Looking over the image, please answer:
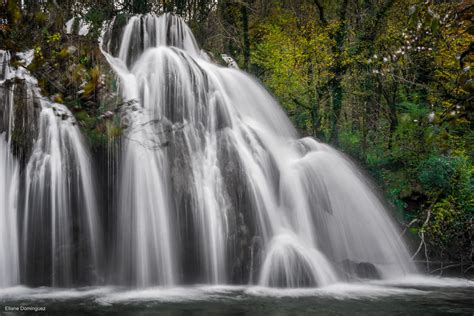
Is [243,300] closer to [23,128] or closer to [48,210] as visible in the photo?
[48,210]

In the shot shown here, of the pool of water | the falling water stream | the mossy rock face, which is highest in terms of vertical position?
the mossy rock face

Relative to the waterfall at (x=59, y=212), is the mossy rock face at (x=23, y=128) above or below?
above

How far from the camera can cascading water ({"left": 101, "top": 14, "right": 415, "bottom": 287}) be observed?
10.8 meters

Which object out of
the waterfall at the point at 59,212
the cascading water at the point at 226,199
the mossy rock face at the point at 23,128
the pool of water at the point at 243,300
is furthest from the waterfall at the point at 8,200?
the cascading water at the point at 226,199

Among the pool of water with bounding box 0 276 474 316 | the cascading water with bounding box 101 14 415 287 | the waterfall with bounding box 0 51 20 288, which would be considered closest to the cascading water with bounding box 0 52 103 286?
the waterfall with bounding box 0 51 20 288

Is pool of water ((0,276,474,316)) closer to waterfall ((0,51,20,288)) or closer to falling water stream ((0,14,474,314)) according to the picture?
falling water stream ((0,14,474,314))

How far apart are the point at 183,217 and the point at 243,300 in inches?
122

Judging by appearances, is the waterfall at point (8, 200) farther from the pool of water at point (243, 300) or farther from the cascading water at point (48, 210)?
the pool of water at point (243, 300)

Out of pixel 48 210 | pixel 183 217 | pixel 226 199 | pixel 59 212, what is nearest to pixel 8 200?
pixel 48 210

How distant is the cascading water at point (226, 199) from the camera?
1084cm

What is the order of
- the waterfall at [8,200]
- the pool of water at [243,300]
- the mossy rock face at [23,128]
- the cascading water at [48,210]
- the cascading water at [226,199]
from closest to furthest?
1. the pool of water at [243,300]
2. the waterfall at [8,200]
3. the cascading water at [48,210]
4. the cascading water at [226,199]
5. the mossy rock face at [23,128]

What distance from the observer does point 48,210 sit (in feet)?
35.1

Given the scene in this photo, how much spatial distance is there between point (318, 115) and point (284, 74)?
7.86 ft

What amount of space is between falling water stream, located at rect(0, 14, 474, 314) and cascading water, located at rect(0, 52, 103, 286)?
0.02 m
